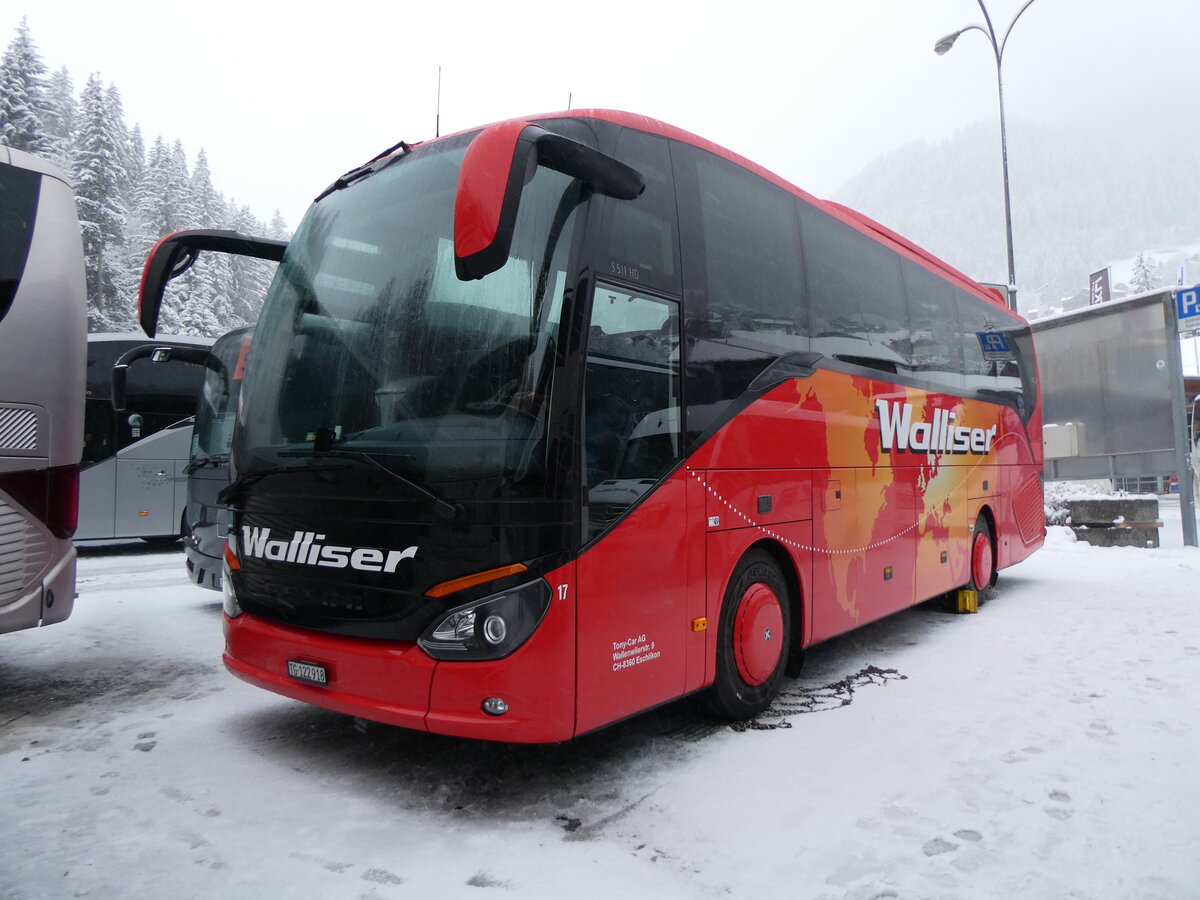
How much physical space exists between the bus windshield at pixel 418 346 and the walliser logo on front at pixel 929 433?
13.6ft

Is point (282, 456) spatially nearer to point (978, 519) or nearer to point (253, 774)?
point (253, 774)

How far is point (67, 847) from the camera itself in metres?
3.33

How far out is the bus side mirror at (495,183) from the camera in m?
3.07

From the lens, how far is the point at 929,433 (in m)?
8.02

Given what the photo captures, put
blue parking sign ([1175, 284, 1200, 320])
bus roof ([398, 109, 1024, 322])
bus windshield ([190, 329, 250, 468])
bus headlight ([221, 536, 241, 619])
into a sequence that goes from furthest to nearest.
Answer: blue parking sign ([1175, 284, 1200, 320]), bus windshield ([190, 329, 250, 468]), bus headlight ([221, 536, 241, 619]), bus roof ([398, 109, 1024, 322])

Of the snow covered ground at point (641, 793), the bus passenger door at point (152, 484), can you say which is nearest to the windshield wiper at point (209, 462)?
the snow covered ground at point (641, 793)

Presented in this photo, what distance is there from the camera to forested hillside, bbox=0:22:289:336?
35375mm

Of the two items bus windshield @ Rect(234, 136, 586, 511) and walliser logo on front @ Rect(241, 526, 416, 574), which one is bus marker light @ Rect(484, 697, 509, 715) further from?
bus windshield @ Rect(234, 136, 586, 511)

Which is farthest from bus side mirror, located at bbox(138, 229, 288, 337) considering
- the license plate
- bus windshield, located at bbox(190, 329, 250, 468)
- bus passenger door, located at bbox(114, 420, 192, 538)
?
bus passenger door, located at bbox(114, 420, 192, 538)

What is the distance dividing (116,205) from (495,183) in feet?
146

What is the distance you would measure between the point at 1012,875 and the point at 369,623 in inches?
114

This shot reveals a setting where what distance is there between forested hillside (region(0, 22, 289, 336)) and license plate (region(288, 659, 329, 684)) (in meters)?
29.1

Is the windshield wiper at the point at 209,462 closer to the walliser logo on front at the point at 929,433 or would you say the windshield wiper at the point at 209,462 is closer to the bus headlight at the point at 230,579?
the bus headlight at the point at 230,579

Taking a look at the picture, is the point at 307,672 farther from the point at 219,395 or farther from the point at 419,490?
the point at 219,395
